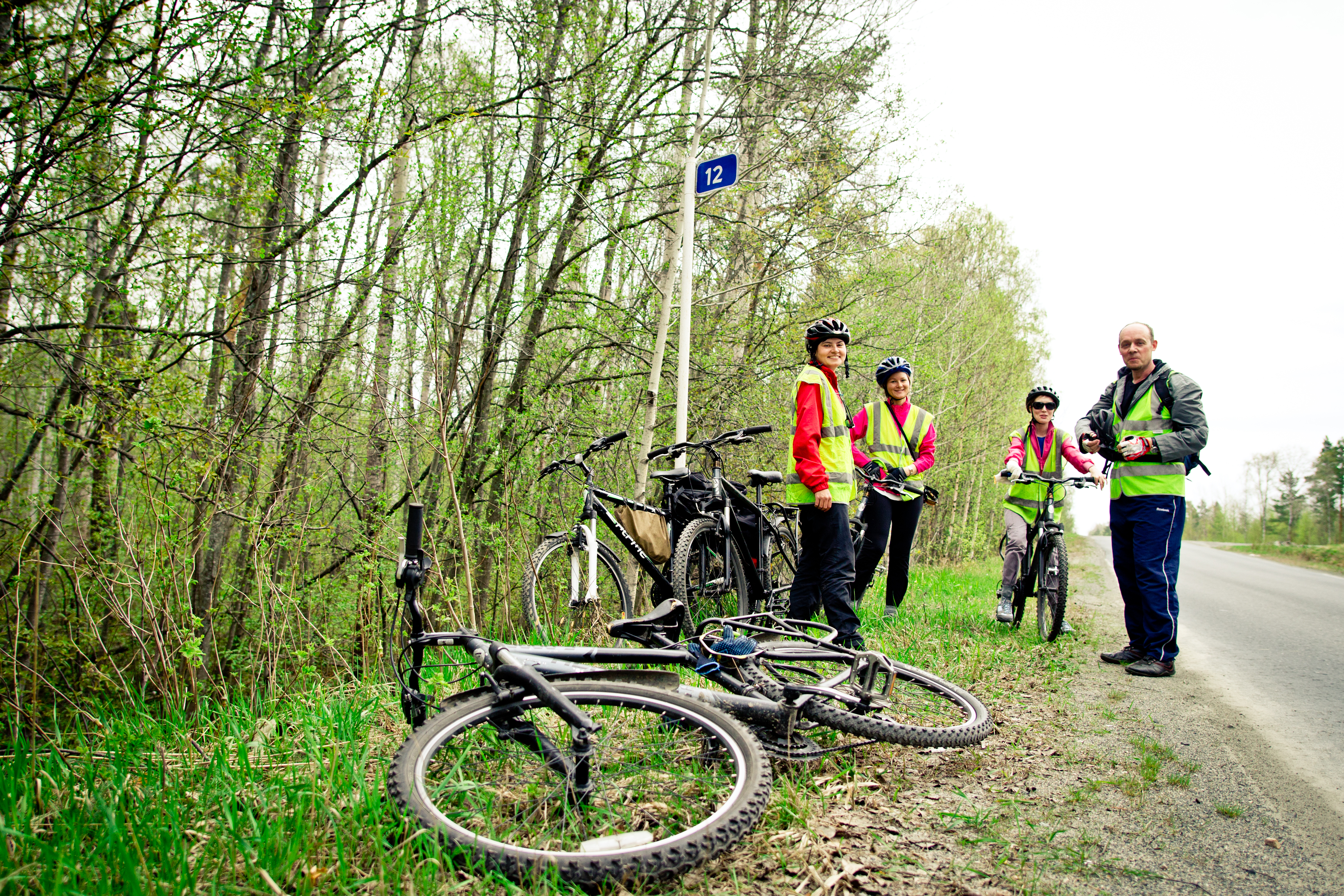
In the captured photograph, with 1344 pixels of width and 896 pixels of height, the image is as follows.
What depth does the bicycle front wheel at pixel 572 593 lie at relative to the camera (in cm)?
464

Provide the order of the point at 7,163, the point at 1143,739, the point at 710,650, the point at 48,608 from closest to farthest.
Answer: the point at 710,650 → the point at 1143,739 → the point at 7,163 → the point at 48,608

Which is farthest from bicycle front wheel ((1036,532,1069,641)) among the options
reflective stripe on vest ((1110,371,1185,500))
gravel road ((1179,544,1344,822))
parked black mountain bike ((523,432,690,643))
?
parked black mountain bike ((523,432,690,643))

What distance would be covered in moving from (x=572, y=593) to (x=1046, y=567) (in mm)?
3538

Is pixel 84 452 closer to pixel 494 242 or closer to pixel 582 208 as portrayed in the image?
pixel 494 242

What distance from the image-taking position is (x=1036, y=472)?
5.99m

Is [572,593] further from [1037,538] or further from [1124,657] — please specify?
[1037,538]

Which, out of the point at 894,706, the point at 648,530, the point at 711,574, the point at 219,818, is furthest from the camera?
the point at 711,574

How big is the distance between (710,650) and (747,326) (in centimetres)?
585

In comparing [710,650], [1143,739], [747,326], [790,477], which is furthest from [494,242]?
[1143,739]

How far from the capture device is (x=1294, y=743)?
10.9 feet

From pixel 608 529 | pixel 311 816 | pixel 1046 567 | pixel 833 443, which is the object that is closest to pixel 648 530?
pixel 608 529

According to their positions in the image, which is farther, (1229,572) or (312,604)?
(1229,572)

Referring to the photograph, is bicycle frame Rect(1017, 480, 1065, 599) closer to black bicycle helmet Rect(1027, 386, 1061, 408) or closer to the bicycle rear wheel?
black bicycle helmet Rect(1027, 386, 1061, 408)

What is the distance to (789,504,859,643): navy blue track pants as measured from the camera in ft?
13.9
